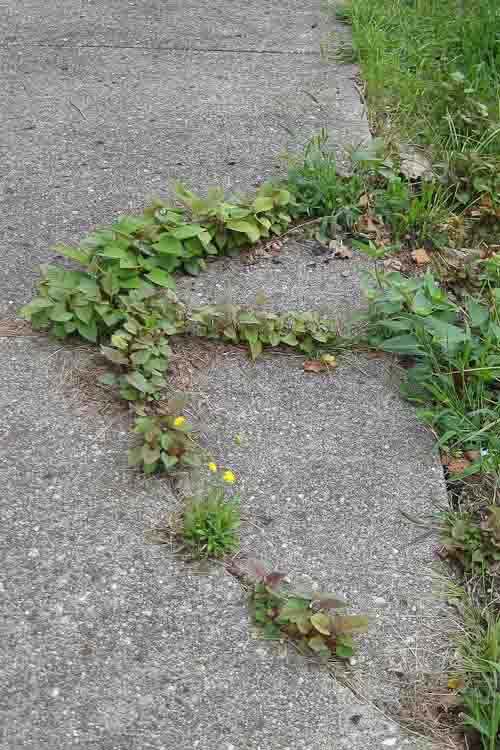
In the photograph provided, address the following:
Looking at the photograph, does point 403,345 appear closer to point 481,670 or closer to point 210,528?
point 210,528

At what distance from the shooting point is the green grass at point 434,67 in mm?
3668

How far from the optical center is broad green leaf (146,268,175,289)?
2750mm

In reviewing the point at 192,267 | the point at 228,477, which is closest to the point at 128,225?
the point at 192,267

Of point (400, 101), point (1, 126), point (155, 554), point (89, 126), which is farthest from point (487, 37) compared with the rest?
point (155, 554)

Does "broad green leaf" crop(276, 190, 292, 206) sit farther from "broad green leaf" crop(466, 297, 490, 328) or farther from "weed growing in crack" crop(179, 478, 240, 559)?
"weed growing in crack" crop(179, 478, 240, 559)

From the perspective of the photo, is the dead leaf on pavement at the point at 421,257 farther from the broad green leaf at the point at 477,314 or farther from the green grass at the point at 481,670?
the green grass at the point at 481,670

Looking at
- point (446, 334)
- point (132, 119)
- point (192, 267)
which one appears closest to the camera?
point (446, 334)

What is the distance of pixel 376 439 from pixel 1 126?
227cm

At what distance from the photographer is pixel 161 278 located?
2764mm

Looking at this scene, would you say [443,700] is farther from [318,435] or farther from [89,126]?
[89,126]

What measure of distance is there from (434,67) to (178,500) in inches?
117

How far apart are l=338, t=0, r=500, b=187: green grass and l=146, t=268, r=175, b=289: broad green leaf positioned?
143cm

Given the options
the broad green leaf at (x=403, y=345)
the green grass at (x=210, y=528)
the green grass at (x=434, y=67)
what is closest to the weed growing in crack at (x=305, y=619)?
the green grass at (x=210, y=528)

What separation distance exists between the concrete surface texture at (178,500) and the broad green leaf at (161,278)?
113mm
